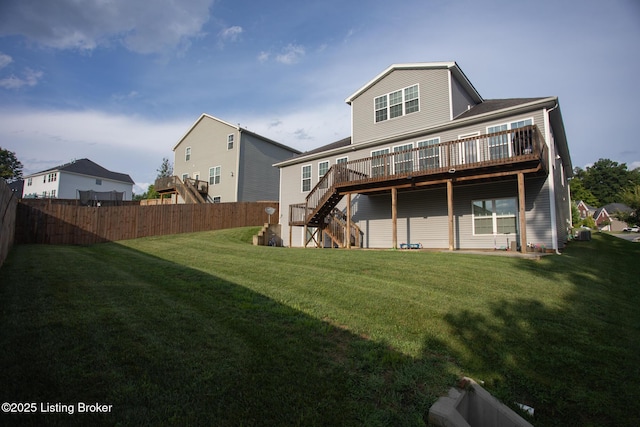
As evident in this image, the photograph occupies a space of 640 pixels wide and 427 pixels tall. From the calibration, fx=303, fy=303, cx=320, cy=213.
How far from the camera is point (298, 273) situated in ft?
22.0

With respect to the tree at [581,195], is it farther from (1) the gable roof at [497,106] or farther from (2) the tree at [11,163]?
(2) the tree at [11,163]

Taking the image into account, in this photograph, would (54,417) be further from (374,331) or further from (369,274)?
(369,274)

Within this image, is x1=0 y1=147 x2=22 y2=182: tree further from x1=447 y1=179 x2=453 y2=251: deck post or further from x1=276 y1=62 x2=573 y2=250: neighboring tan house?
x1=447 y1=179 x2=453 y2=251: deck post

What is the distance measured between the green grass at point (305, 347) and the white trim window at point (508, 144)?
223 inches

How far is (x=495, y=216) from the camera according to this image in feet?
39.5

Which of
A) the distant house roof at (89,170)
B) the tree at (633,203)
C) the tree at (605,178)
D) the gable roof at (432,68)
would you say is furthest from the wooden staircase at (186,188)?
the tree at (605,178)

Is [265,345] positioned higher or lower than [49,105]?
lower

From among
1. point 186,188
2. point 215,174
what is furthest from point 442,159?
point 186,188

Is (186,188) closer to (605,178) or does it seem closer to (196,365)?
(196,365)

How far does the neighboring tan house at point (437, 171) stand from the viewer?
10.9 m

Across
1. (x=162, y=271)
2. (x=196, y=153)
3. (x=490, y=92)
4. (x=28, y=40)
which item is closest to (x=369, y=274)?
(x=162, y=271)

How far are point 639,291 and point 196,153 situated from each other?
28.5 m

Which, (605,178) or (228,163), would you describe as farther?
(605,178)

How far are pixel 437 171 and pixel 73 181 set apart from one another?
4035 cm
